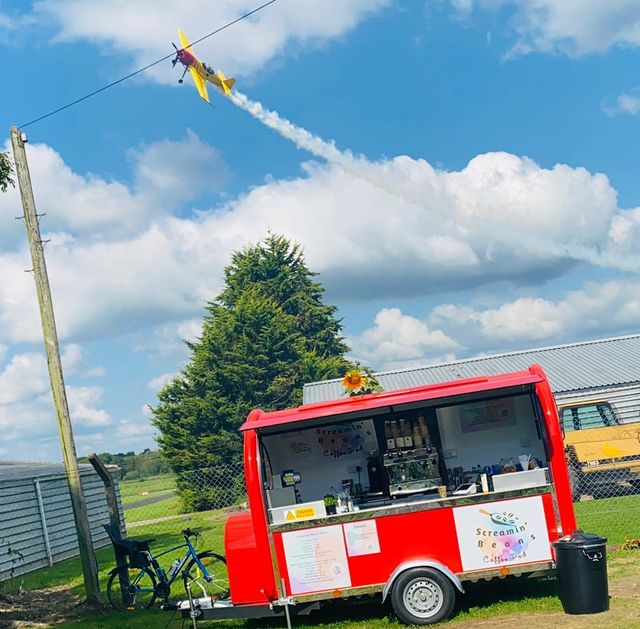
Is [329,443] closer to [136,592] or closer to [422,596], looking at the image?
[422,596]

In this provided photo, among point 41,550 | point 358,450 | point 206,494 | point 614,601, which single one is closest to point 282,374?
point 206,494

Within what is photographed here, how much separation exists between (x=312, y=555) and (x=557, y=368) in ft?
57.5

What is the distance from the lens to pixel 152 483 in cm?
4106

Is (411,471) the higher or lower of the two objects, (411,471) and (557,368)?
the lower

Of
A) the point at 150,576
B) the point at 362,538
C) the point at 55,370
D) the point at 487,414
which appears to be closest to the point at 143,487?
the point at 55,370

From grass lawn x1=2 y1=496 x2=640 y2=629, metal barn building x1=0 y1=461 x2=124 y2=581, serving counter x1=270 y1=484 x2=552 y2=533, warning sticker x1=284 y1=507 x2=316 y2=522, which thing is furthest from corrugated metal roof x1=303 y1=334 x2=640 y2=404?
warning sticker x1=284 y1=507 x2=316 y2=522

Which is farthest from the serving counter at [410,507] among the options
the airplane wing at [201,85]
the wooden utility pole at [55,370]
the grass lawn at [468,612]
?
the airplane wing at [201,85]

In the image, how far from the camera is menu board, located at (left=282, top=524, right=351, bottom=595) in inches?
350

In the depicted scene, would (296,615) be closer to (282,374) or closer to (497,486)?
(497,486)

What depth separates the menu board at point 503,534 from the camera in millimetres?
8750

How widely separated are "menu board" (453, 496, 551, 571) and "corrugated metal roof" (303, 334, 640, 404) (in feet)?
47.7

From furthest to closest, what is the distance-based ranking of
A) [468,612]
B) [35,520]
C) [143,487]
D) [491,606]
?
[143,487]
[35,520]
[491,606]
[468,612]

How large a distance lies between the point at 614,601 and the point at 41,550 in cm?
1409

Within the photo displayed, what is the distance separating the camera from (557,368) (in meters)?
24.9
